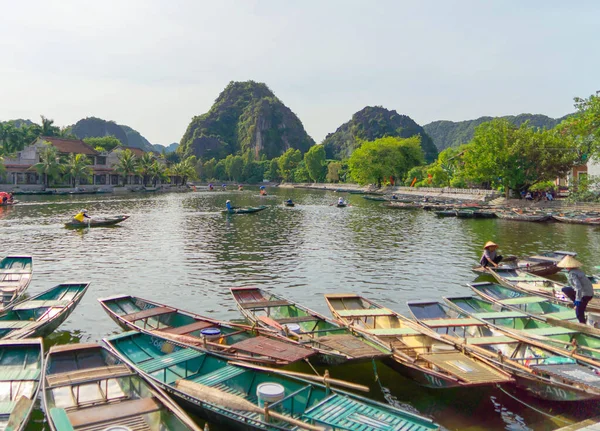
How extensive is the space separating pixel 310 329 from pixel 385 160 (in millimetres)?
93343

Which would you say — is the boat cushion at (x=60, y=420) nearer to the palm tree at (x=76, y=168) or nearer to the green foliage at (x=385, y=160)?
the palm tree at (x=76, y=168)

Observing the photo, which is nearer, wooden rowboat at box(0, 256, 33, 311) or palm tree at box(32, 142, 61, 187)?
wooden rowboat at box(0, 256, 33, 311)

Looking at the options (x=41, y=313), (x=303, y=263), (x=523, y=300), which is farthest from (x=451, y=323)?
(x=303, y=263)

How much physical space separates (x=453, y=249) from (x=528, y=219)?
69.0 ft

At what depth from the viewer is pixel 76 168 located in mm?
88750

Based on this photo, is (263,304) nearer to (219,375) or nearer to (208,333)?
(208,333)

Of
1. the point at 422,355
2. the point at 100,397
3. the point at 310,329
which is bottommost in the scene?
the point at 100,397

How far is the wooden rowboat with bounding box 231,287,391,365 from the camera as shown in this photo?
10.9m

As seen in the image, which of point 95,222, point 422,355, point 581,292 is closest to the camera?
point 422,355

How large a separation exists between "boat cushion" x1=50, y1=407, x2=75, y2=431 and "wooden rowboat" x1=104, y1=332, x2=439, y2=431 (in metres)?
2.03

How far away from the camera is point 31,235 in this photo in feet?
116

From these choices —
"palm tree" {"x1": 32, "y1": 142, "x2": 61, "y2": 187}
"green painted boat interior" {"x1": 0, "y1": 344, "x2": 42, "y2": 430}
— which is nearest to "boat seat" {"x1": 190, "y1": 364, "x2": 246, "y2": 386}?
"green painted boat interior" {"x1": 0, "y1": 344, "x2": 42, "y2": 430}

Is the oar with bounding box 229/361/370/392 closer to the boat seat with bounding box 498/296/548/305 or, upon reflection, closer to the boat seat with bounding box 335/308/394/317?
the boat seat with bounding box 335/308/394/317

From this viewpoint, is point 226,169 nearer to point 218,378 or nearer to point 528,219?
point 528,219
